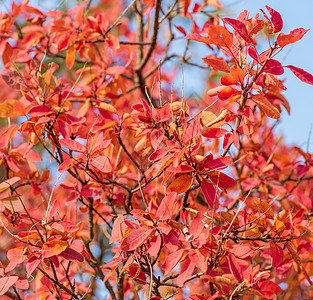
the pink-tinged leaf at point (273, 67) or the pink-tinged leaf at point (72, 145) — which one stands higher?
the pink-tinged leaf at point (273, 67)

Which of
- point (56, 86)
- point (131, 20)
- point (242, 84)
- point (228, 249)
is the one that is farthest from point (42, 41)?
point (131, 20)

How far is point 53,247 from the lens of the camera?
106 cm

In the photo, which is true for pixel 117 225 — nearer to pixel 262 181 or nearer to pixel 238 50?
pixel 238 50

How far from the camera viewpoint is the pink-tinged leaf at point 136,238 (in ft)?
3.27

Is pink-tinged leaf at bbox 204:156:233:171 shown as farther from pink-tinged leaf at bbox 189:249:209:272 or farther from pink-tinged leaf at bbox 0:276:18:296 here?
pink-tinged leaf at bbox 0:276:18:296

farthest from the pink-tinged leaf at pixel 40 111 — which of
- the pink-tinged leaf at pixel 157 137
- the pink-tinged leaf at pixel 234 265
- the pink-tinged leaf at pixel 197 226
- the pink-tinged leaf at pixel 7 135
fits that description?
the pink-tinged leaf at pixel 234 265

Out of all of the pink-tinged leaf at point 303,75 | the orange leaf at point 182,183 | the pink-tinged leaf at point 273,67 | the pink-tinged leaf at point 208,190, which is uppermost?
the pink-tinged leaf at point 273,67

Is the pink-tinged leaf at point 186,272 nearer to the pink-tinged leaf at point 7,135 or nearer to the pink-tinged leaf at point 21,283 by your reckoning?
the pink-tinged leaf at point 21,283

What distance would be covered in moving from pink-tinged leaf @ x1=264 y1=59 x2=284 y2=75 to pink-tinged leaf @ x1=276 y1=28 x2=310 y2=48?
0.07 m

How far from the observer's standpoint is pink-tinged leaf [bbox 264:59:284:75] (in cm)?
104

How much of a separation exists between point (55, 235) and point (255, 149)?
1126 millimetres

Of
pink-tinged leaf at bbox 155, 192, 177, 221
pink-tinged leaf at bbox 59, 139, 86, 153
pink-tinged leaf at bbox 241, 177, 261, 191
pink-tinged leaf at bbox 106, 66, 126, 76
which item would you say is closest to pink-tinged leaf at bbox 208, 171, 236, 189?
pink-tinged leaf at bbox 155, 192, 177, 221

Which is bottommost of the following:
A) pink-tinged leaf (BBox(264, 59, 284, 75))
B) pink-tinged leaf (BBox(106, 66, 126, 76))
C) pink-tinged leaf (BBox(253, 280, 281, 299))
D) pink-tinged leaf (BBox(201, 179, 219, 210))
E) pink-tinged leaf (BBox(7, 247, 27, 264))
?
pink-tinged leaf (BBox(253, 280, 281, 299))

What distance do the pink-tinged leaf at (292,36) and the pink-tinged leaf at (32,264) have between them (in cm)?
81
